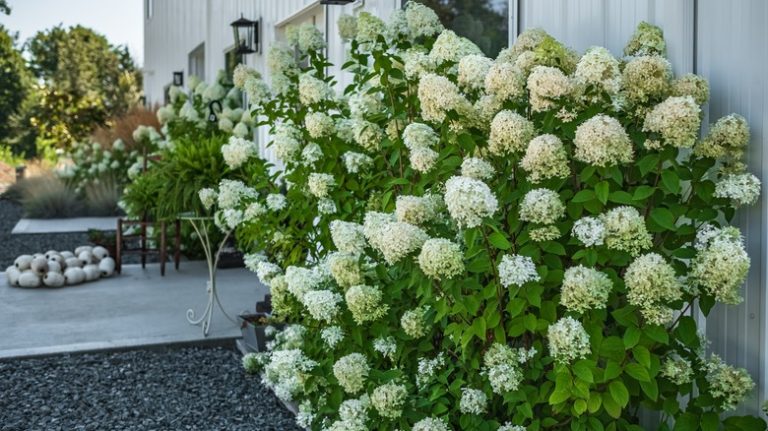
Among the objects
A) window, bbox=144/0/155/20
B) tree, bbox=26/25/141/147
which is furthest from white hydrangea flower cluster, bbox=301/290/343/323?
tree, bbox=26/25/141/147

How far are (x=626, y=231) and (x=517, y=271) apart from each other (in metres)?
0.32

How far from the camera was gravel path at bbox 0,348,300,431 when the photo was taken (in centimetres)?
438

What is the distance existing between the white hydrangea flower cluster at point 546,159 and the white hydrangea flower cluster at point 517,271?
9.7 inches

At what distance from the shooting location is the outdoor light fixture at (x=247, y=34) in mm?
8773

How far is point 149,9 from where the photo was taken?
821 inches

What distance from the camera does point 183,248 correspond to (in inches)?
373

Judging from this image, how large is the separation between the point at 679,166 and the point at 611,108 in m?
0.28

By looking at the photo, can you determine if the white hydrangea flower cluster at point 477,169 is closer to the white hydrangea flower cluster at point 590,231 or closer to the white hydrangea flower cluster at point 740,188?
the white hydrangea flower cluster at point 590,231

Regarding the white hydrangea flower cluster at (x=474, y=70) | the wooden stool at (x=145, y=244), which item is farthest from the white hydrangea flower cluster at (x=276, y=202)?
the wooden stool at (x=145, y=244)

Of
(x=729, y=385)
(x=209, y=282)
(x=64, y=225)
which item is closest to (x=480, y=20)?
(x=729, y=385)

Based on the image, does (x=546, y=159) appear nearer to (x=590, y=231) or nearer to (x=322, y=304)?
(x=590, y=231)

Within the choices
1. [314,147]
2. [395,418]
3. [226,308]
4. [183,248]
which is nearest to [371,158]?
[314,147]

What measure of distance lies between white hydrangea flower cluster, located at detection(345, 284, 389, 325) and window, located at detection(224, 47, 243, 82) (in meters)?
6.90

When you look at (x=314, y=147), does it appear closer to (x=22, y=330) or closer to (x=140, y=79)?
(x=22, y=330)
